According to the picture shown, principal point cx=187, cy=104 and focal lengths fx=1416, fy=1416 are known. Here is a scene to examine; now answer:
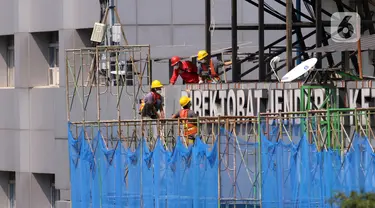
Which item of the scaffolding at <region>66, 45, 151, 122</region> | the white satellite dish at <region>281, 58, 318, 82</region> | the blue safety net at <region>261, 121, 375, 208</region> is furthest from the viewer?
the scaffolding at <region>66, 45, 151, 122</region>

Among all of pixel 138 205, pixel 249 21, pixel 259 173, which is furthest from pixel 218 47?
pixel 259 173

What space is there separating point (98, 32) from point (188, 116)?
922cm

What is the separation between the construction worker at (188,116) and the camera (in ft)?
97.2

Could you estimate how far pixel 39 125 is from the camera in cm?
4522

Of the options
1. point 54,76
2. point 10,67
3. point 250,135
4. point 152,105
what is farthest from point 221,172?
point 10,67

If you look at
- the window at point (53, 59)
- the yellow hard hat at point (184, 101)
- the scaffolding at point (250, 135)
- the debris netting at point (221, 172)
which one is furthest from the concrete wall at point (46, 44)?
the scaffolding at point (250, 135)

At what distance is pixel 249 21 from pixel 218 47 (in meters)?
Result: 2.29

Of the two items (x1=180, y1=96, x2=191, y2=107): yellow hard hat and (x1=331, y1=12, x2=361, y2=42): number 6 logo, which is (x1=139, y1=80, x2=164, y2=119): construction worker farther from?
(x1=331, y1=12, x2=361, y2=42): number 6 logo

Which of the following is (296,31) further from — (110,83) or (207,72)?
(110,83)

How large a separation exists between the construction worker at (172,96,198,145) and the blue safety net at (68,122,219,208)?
0.45m

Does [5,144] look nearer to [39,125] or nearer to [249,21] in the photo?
[39,125]

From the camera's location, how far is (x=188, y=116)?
1187 inches

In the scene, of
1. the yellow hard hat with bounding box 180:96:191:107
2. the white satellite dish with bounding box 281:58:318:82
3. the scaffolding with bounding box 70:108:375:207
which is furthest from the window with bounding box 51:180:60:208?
the white satellite dish with bounding box 281:58:318:82

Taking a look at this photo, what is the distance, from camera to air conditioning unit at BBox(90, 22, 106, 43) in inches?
1515
